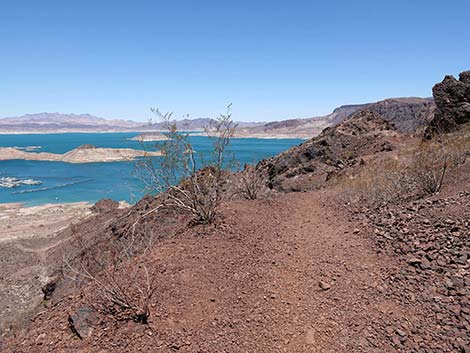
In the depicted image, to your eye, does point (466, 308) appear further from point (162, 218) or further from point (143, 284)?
point (162, 218)

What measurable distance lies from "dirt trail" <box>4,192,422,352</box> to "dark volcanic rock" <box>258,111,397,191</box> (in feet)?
28.2

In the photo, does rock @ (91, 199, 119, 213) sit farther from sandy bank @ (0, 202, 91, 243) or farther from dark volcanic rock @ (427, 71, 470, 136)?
dark volcanic rock @ (427, 71, 470, 136)

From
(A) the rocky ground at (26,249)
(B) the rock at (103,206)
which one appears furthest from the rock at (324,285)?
(B) the rock at (103,206)

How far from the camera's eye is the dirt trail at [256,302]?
4.92 meters

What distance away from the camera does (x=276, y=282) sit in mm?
6262

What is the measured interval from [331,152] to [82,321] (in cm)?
1653

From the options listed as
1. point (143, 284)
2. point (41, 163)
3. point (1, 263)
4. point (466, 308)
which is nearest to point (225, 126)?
point (143, 284)

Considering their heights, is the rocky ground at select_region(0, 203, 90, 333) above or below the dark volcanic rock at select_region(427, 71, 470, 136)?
below

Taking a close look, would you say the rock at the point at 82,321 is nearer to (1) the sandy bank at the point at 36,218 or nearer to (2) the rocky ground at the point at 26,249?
(2) the rocky ground at the point at 26,249

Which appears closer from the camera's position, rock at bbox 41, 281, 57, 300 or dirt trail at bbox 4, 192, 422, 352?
dirt trail at bbox 4, 192, 422, 352

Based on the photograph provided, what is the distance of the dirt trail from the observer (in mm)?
4922

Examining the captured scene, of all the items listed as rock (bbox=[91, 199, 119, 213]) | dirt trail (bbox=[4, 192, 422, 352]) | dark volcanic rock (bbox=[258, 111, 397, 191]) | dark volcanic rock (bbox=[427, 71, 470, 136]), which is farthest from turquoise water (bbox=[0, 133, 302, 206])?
dirt trail (bbox=[4, 192, 422, 352])

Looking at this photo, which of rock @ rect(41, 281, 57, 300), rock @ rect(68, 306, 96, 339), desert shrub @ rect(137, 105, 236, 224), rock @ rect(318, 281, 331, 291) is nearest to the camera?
rock @ rect(68, 306, 96, 339)

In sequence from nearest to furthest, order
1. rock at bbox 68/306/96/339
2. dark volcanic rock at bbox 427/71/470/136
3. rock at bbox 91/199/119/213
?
rock at bbox 68/306/96/339
dark volcanic rock at bbox 427/71/470/136
rock at bbox 91/199/119/213
